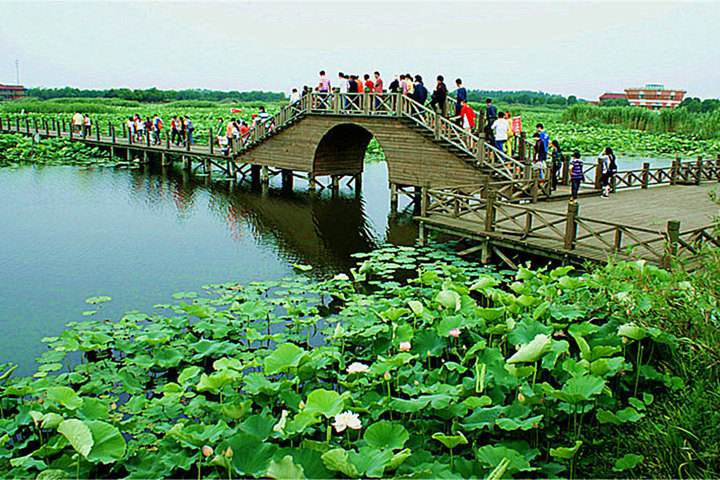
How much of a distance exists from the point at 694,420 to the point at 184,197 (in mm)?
18743

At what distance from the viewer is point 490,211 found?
12086 mm

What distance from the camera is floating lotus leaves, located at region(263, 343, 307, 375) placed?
552cm

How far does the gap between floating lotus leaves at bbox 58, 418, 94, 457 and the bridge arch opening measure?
17169 mm

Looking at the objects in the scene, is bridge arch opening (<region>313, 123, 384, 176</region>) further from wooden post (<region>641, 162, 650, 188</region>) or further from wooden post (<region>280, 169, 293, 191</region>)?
wooden post (<region>641, 162, 650, 188</region>)

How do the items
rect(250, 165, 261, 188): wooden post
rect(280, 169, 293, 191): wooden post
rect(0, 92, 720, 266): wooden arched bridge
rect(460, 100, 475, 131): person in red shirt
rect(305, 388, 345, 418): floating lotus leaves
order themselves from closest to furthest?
rect(305, 388, 345, 418): floating lotus leaves < rect(0, 92, 720, 266): wooden arched bridge < rect(460, 100, 475, 131): person in red shirt < rect(280, 169, 293, 191): wooden post < rect(250, 165, 261, 188): wooden post

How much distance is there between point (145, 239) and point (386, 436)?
38.7 ft

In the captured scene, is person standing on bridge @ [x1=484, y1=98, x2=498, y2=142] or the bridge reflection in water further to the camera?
person standing on bridge @ [x1=484, y1=98, x2=498, y2=142]

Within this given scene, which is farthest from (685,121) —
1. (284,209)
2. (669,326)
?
(669,326)

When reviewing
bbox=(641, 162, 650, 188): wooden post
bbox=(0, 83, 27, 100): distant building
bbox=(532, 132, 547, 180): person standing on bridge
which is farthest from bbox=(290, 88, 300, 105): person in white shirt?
bbox=(0, 83, 27, 100): distant building

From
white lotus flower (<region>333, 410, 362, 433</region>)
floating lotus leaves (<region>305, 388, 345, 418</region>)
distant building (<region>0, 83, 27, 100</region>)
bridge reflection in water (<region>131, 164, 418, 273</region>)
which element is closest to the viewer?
white lotus flower (<region>333, 410, 362, 433</region>)

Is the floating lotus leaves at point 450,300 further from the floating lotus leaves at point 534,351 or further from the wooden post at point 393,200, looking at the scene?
the wooden post at point 393,200

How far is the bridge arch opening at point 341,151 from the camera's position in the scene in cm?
2166

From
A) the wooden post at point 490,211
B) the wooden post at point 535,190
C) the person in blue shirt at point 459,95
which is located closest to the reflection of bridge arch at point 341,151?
the person in blue shirt at point 459,95

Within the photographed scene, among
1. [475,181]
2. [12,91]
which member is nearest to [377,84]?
[475,181]
